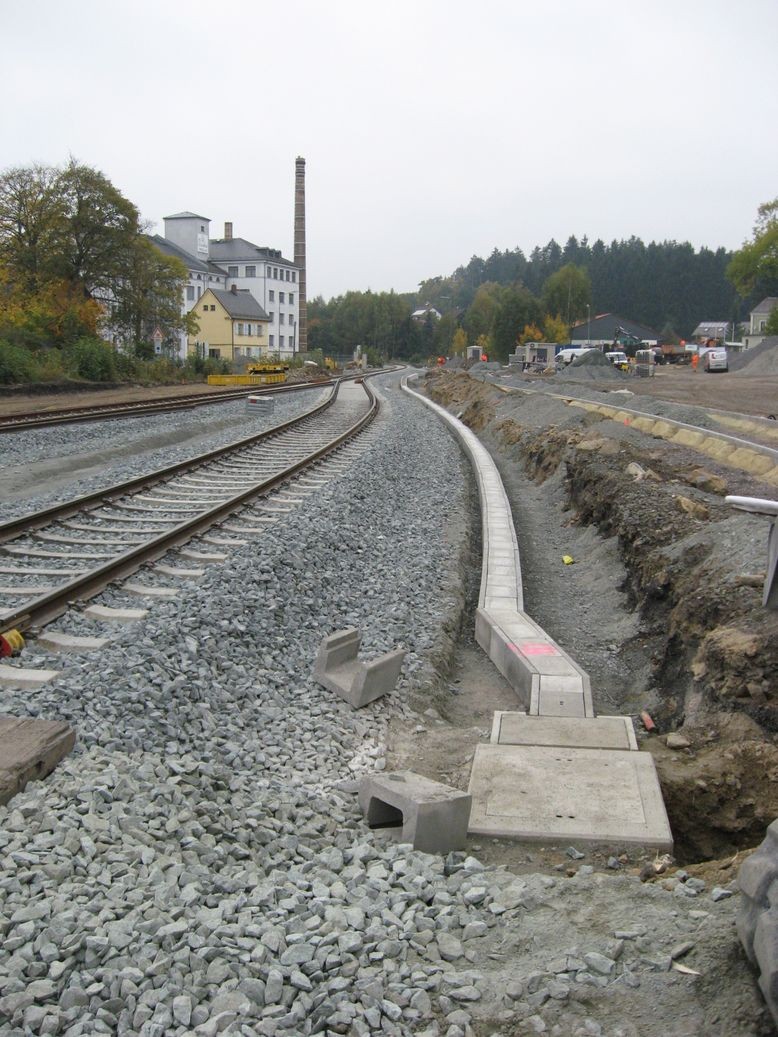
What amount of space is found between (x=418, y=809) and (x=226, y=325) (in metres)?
90.1

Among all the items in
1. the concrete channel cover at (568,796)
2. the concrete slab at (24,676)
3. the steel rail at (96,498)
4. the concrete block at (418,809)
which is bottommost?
the concrete channel cover at (568,796)

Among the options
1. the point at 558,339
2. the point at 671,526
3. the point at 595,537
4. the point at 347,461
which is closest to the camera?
the point at 671,526

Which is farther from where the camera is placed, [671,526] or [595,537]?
[595,537]

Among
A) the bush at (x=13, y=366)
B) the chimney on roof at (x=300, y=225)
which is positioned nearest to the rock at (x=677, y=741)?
the bush at (x=13, y=366)

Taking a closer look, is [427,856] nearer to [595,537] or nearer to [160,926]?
[160,926]

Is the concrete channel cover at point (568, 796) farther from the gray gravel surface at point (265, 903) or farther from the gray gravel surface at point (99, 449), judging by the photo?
the gray gravel surface at point (99, 449)

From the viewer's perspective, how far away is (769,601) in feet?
22.8

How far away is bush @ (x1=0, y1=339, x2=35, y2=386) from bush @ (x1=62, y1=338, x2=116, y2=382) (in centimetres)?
376

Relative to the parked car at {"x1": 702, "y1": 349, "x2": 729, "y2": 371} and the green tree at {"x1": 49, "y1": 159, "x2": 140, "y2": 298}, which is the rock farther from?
the parked car at {"x1": 702, "y1": 349, "x2": 729, "y2": 371}

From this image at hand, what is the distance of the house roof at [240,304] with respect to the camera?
90.8 metres

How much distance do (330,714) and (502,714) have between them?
1.34 m

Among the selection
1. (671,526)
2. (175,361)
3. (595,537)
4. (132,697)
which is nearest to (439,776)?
(132,697)

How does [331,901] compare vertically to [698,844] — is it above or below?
above

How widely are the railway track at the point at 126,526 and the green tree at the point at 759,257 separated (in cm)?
9184
